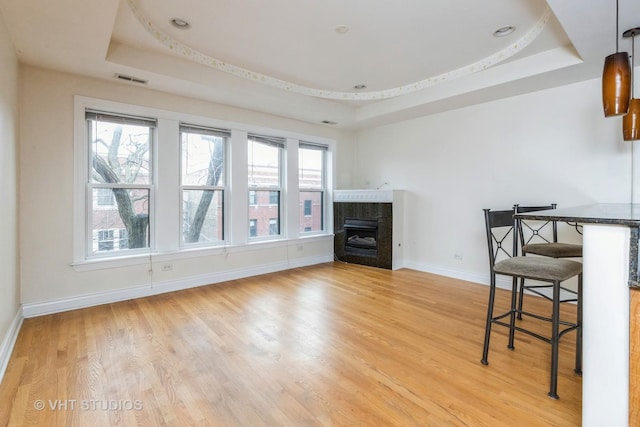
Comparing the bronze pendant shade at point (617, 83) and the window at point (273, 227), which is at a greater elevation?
the bronze pendant shade at point (617, 83)

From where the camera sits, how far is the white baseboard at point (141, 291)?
312 centimetres

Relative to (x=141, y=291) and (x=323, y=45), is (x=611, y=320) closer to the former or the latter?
(x=323, y=45)

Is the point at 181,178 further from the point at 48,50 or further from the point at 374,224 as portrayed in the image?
the point at 374,224

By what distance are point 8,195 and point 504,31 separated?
447cm

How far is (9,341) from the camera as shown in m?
2.39

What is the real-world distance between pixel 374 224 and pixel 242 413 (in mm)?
3774

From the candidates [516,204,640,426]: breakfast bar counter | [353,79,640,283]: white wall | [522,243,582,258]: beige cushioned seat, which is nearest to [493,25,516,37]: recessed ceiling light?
[353,79,640,283]: white wall

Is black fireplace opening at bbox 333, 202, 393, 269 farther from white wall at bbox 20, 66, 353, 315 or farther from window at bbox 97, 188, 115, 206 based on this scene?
window at bbox 97, 188, 115, 206

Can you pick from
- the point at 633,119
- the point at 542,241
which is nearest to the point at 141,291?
the point at 542,241

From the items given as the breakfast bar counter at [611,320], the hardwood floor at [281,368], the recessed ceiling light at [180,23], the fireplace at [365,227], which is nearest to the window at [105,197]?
the hardwood floor at [281,368]

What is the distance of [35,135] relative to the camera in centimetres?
306

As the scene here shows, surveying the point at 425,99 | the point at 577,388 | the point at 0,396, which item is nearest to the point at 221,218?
the point at 0,396

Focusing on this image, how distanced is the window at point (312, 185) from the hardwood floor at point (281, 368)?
7.52 feet

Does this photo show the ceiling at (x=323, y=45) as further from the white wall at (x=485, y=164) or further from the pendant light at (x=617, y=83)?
the pendant light at (x=617, y=83)
